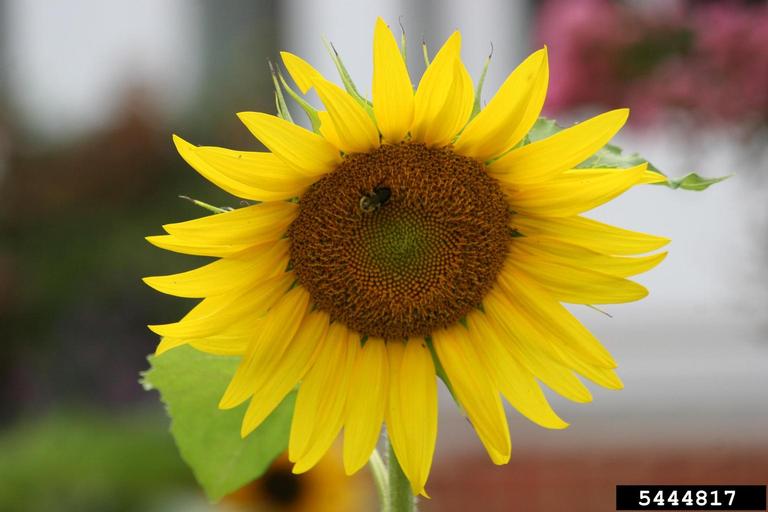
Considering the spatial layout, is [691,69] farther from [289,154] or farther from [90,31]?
[90,31]

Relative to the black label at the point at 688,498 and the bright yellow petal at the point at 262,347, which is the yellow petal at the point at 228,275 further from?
the black label at the point at 688,498

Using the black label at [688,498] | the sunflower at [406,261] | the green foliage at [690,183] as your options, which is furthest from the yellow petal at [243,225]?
the black label at [688,498]

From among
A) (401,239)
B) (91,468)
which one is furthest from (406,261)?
(91,468)

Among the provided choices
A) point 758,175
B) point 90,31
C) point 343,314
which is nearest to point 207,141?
point 90,31

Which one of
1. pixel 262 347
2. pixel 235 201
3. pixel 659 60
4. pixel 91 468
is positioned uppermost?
pixel 659 60

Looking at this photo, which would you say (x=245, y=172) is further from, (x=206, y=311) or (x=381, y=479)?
(x=381, y=479)

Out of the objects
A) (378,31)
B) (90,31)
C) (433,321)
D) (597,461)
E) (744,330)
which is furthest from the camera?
(90,31)
